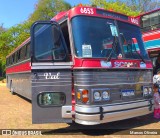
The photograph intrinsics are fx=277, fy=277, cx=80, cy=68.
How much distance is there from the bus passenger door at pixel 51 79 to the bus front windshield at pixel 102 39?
0.44 metres

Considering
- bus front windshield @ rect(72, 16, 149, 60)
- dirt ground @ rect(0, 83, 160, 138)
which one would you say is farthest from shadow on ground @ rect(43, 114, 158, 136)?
bus front windshield @ rect(72, 16, 149, 60)

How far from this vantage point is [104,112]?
6258mm

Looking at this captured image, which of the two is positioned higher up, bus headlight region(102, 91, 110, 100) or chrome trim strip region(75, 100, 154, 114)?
bus headlight region(102, 91, 110, 100)

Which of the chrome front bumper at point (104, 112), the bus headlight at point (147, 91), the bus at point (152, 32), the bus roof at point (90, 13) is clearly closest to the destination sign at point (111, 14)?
the bus roof at point (90, 13)

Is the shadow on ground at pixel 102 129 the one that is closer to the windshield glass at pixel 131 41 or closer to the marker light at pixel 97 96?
the marker light at pixel 97 96

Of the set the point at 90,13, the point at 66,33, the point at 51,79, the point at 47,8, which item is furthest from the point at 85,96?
the point at 47,8

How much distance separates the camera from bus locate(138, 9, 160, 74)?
1038 cm

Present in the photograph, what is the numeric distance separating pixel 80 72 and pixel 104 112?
1053mm

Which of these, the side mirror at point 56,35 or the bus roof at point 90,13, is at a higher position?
the bus roof at point 90,13

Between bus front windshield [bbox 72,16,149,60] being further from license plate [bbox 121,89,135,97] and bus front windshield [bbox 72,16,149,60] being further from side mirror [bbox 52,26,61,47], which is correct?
license plate [bbox 121,89,135,97]

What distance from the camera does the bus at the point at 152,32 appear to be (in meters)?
10.4

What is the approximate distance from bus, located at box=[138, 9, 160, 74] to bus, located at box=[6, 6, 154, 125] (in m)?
3.80

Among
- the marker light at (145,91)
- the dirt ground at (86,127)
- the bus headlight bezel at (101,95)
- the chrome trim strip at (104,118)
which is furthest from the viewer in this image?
the marker light at (145,91)

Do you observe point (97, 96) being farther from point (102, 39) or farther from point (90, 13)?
point (90, 13)
